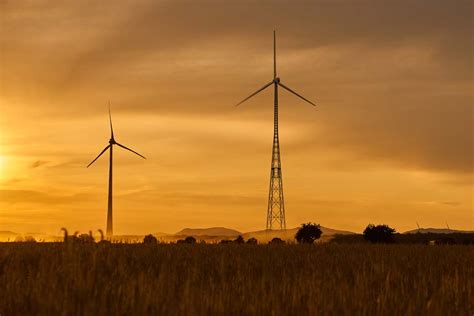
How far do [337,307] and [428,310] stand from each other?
1.22 m

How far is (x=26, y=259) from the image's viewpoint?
17922 mm

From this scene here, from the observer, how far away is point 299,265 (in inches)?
767

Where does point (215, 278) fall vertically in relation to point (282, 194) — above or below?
below

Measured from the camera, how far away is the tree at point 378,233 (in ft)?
189

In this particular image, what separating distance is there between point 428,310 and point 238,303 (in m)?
2.57

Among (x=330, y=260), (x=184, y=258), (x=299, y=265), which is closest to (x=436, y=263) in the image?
(x=330, y=260)

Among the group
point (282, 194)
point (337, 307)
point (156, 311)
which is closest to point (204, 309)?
point (156, 311)

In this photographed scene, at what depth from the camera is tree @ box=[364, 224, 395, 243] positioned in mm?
57625

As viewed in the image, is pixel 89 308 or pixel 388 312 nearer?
pixel 89 308

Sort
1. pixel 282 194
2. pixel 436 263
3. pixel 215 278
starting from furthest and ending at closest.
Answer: pixel 282 194 → pixel 436 263 → pixel 215 278

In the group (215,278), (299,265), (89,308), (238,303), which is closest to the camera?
(89,308)

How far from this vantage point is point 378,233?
5831 centimetres

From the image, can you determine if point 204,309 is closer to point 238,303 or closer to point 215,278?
point 238,303

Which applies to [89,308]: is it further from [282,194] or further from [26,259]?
[282,194]
